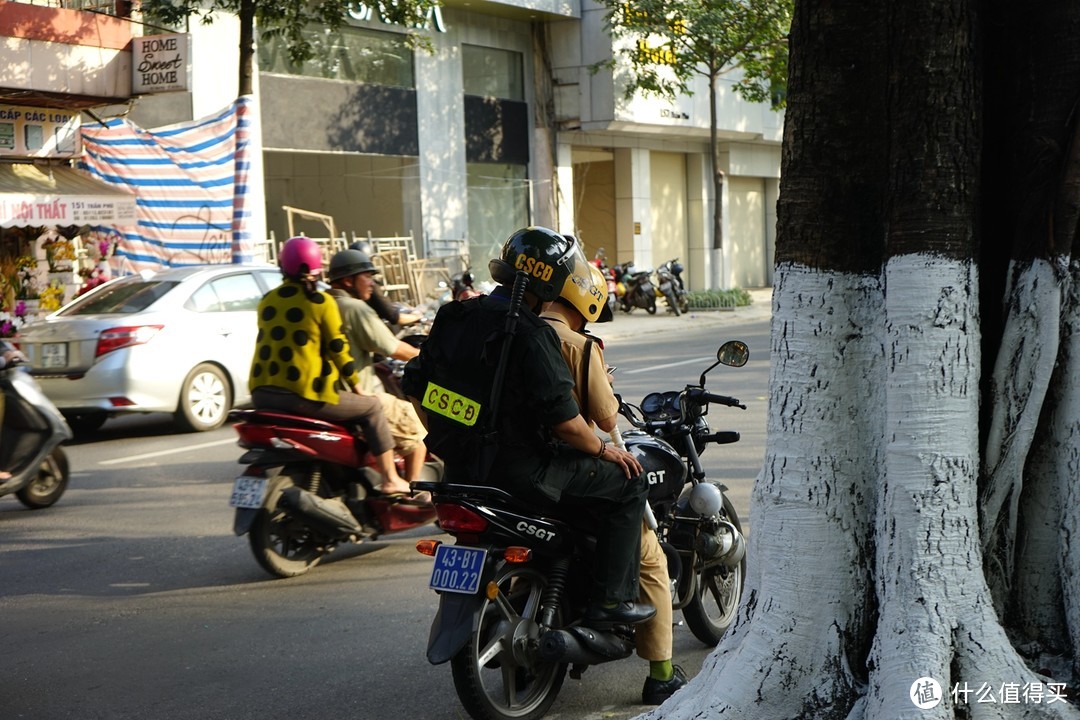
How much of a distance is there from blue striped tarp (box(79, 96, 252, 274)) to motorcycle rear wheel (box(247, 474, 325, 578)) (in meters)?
12.9

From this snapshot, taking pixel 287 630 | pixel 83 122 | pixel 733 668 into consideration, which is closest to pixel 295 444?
pixel 287 630

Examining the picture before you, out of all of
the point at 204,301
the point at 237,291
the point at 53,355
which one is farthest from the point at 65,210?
the point at 53,355

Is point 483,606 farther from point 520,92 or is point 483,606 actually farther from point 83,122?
point 520,92

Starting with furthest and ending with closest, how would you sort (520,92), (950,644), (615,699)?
(520,92) → (615,699) → (950,644)

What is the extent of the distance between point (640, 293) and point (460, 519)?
2324cm

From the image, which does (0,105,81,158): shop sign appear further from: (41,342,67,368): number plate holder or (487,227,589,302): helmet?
(487,227,589,302): helmet

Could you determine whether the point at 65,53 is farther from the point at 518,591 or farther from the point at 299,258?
the point at 518,591

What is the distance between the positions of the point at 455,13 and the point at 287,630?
23.9 m

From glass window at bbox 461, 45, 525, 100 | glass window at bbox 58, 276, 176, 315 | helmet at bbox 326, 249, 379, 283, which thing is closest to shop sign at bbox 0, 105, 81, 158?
glass window at bbox 58, 276, 176, 315

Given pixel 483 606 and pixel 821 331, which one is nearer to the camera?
pixel 821 331

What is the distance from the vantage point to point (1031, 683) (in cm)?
357

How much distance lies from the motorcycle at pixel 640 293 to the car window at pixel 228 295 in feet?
49.5

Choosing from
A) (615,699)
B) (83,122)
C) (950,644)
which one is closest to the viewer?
(950,644)

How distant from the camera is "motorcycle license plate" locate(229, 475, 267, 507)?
6.75 meters
